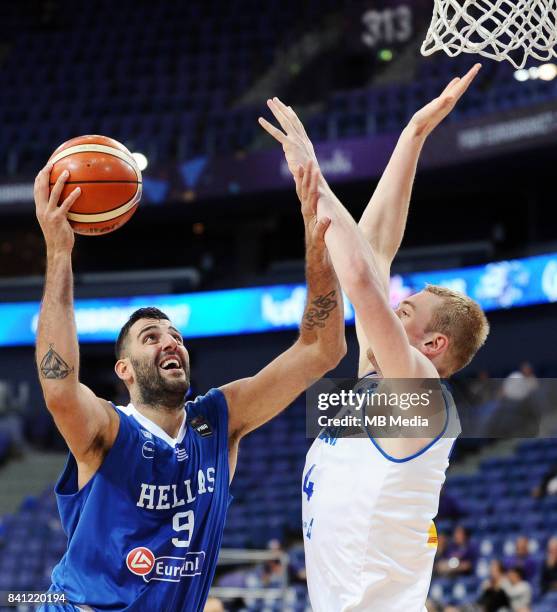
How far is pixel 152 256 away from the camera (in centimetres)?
2008

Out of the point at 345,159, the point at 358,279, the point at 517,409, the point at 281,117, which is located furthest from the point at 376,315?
the point at 345,159

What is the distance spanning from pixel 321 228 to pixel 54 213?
2.86ft

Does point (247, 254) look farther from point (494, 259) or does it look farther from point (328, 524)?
point (328, 524)

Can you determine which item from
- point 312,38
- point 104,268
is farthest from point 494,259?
point 104,268

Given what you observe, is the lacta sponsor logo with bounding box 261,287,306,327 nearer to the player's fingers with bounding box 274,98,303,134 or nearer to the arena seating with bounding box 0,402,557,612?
the arena seating with bounding box 0,402,557,612

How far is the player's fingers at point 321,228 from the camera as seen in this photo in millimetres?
3100

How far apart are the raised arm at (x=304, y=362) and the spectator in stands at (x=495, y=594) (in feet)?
18.3

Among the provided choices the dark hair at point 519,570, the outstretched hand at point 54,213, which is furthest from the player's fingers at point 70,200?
the dark hair at point 519,570

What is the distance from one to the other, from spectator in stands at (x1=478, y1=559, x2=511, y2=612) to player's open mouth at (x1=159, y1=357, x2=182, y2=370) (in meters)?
6.01

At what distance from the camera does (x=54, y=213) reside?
3.29 metres

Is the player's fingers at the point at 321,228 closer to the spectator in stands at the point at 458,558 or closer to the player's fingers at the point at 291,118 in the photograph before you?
the player's fingers at the point at 291,118

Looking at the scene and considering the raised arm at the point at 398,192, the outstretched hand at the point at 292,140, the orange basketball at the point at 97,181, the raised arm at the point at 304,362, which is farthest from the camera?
the raised arm at the point at 304,362

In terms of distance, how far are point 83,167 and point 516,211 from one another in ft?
49.6

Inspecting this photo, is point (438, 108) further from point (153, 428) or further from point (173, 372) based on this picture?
point (153, 428)
